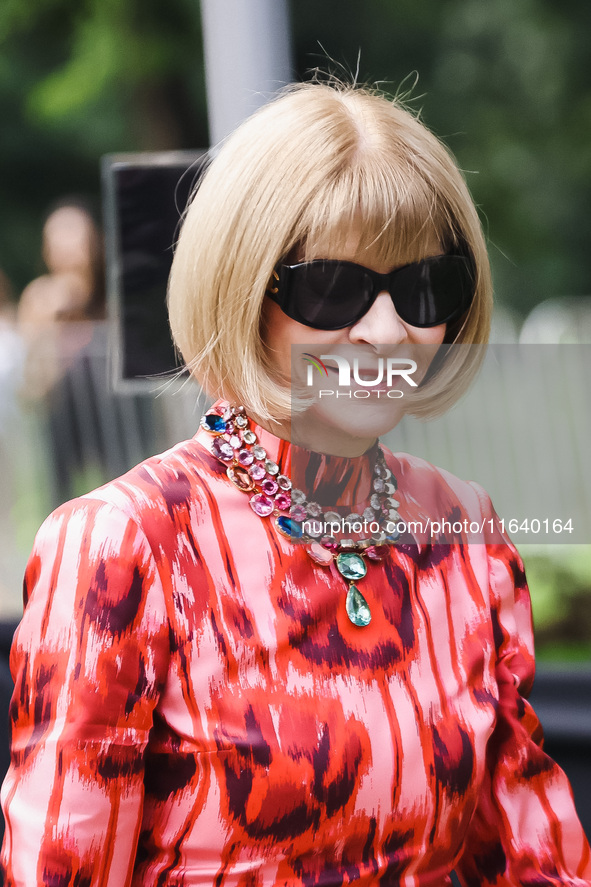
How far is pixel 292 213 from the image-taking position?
1.20 meters

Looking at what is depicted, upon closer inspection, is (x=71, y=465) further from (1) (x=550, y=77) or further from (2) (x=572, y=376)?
(1) (x=550, y=77)

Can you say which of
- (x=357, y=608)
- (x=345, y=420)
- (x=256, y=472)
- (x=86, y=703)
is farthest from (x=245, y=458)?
(x=86, y=703)

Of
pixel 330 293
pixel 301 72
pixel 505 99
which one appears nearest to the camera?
pixel 330 293

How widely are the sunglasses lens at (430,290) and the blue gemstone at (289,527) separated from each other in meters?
0.30

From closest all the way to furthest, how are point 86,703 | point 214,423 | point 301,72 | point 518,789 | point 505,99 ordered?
point 86,703
point 214,423
point 518,789
point 301,72
point 505,99

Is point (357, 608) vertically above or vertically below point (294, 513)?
below

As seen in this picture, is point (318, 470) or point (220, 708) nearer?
point (220, 708)

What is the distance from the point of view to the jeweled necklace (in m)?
1.29

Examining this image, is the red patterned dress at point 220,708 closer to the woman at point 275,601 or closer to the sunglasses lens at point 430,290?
the woman at point 275,601

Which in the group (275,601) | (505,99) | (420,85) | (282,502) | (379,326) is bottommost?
(275,601)

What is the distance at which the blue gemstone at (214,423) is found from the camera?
1338mm

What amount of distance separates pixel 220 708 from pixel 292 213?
61cm

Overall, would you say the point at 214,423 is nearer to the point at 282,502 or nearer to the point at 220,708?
the point at 282,502

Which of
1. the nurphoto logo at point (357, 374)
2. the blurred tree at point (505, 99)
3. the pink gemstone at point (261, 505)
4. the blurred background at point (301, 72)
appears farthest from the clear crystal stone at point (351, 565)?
the blurred tree at point (505, 99)
